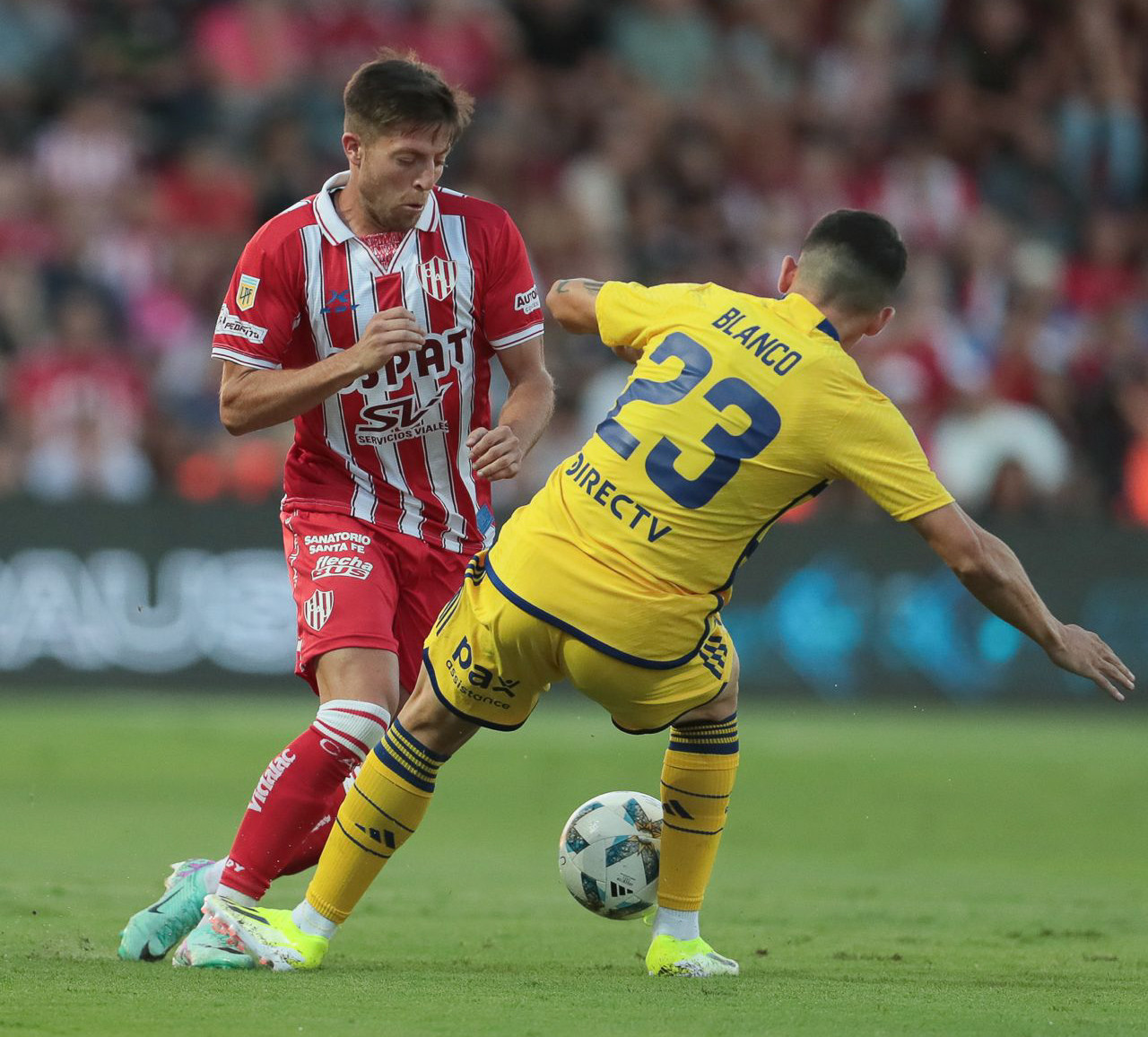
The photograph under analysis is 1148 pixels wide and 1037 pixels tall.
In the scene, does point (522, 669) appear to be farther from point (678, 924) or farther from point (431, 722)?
point (678, 924)

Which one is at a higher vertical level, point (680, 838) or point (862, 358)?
point (680, 838)

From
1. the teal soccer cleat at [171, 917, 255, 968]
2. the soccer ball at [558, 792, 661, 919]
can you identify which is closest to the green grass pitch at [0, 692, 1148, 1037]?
the teal soccer cleat at [171, 917, 255, 968]

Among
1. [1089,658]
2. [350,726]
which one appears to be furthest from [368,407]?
[1089,658]

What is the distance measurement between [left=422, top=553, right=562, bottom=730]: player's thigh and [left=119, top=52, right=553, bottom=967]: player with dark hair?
0.36 meters

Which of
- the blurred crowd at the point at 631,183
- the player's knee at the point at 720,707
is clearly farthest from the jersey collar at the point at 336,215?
the blurred crowd at the point at 631,183

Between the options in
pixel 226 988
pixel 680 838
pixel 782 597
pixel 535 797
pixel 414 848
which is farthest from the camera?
pixel 782 597

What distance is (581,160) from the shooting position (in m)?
17.1

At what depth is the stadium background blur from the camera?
1455 cm

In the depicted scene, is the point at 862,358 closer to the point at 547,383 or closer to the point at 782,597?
the point at 782,597

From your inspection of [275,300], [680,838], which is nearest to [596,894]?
[680,838]

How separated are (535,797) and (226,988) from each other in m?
5.80

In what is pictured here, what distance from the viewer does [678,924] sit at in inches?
234

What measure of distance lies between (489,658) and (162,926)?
54.5 inches

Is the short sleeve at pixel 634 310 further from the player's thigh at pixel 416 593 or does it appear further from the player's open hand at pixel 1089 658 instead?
the player's open hand at pixel 1089 658
